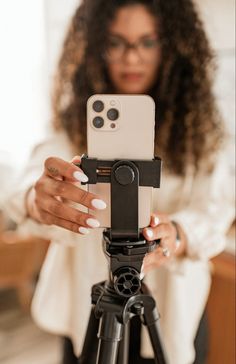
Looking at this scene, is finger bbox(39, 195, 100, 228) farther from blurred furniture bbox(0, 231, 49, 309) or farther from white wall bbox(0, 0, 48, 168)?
blurred furniture bbox(0, 231, 49, 309)

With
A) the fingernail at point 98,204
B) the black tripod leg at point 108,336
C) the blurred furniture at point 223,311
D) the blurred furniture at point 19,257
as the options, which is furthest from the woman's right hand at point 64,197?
the blurred furniture at point 19,257

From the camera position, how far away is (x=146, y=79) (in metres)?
0.53

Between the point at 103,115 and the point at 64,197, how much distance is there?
0.32 ft

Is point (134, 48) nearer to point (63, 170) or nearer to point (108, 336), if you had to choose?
point (63, 170)

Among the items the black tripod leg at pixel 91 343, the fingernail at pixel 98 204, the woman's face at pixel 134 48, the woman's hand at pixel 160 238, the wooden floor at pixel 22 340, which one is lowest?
the wooden floor at pixel 22 340

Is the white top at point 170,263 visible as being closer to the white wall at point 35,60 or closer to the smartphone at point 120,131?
the white wall at point 35,60

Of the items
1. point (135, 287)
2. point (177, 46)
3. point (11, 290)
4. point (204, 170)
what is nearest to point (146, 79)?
point (177, 46)

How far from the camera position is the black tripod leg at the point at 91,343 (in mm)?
452

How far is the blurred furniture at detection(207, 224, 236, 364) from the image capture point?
2.04 ft

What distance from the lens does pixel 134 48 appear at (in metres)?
0.50

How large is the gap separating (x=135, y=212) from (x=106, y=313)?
0.12 meters

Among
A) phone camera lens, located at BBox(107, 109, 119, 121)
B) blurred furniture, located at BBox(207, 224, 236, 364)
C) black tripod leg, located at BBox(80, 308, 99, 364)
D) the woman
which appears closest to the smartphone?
phone camera lens, located at BBox(107, 109, 119, 121)

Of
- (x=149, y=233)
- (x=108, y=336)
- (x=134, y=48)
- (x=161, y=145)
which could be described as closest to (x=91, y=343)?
(x=108, y=336)

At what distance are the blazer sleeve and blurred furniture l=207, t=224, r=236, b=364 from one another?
0.14 feet
